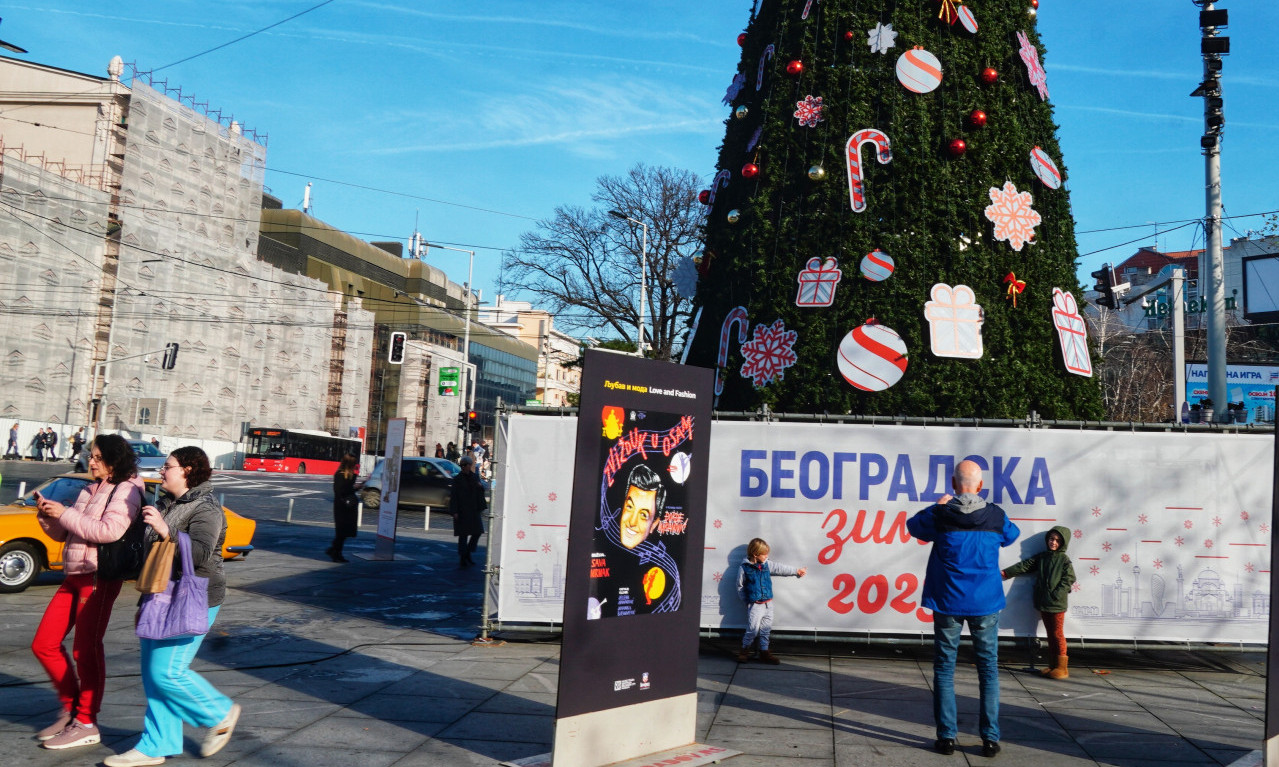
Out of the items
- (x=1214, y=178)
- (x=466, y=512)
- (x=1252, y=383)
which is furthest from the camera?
(x=1252, y=383)

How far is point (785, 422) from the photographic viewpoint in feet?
32.2

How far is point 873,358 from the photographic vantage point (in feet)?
35.1

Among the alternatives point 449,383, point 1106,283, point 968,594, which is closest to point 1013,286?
point 968,594

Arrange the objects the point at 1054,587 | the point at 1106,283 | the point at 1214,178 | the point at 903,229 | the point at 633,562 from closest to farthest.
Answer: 1. the point at 633,562
2. the point at 1054,587
3. the point at 903,229
4. the point at 1214,178
5. the point at 1106,283

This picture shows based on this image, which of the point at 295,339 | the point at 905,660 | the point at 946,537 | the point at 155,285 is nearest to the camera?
the point at 946,537

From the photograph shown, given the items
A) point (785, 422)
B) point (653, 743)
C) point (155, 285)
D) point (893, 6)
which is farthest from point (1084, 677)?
point (155, 285)

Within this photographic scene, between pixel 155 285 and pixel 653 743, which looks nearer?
pixel 653 743

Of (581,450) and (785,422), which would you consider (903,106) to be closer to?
(785,422)

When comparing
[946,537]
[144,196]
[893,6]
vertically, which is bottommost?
[946,537]

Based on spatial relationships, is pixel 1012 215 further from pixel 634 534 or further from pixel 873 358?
pixel 634 534

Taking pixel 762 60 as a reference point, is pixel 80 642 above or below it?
below

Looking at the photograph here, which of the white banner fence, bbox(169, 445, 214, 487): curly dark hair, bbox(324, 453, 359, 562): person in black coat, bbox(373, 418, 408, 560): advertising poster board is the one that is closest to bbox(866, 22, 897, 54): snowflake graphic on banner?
the white banner fence

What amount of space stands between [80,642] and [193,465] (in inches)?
49.9

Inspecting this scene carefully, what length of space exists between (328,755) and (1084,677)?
6.44 meters
